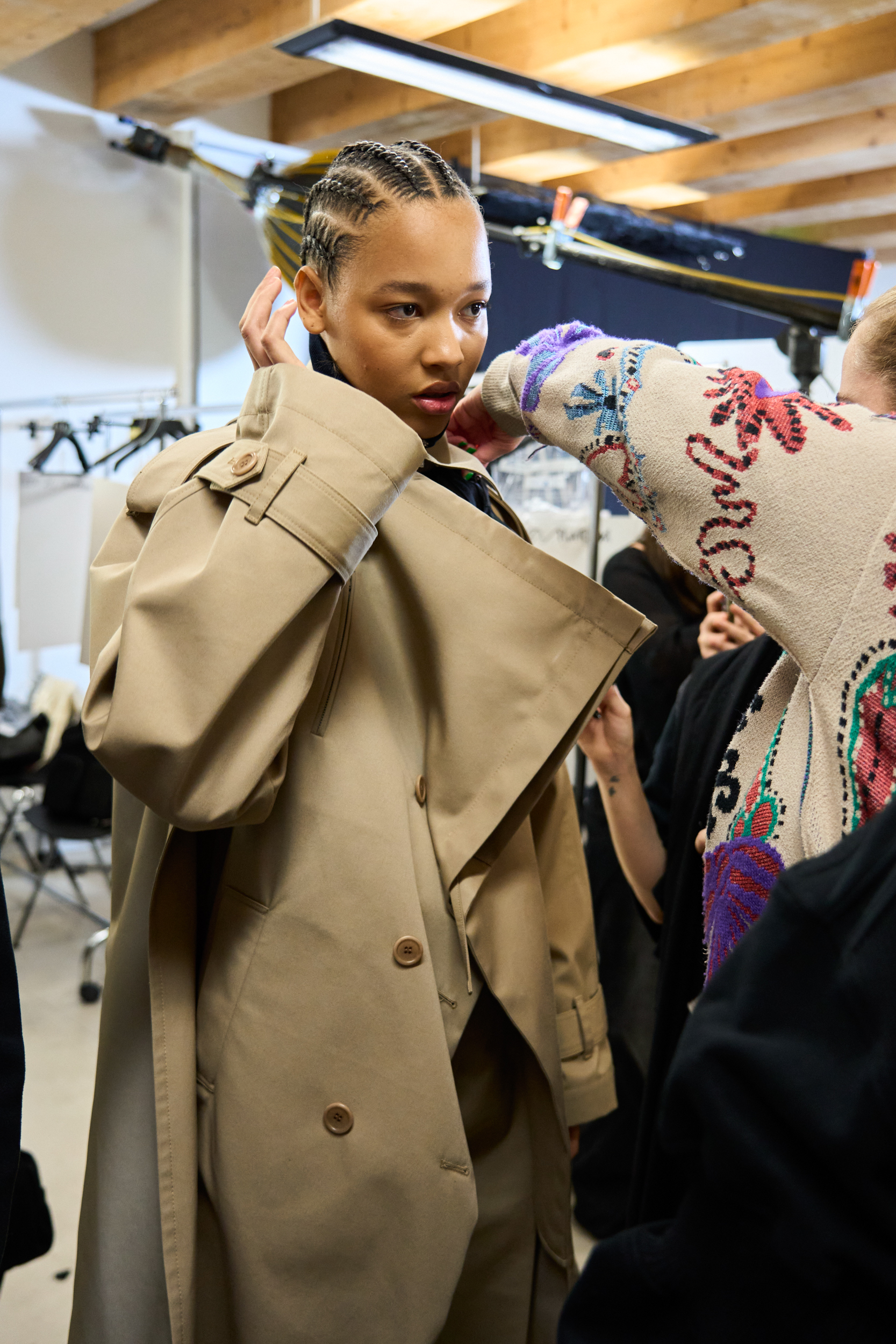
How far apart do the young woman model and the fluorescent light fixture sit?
6.84ft

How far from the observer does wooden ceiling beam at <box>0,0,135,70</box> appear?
338 centimetres

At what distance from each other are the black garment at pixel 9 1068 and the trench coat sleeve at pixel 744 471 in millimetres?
572

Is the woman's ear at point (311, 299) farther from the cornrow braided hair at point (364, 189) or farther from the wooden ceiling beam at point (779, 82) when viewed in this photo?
the wooden ceiling beam at point (779, 82)

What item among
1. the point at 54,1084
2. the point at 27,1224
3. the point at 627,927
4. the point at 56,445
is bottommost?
the point at 54,1084

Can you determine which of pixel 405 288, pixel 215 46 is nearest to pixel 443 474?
pixel 405 288

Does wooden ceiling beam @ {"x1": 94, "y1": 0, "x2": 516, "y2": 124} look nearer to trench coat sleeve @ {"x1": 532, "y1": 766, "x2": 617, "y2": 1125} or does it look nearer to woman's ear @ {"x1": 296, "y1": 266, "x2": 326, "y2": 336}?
woman's ear @ {"x1": 296, "y1": 266, "x2": 326, "y2": 336}

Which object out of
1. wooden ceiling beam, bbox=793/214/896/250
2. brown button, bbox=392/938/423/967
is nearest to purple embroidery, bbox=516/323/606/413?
brown button, bbox=392/938/423/967

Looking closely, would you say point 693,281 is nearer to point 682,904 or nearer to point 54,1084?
point 682,904

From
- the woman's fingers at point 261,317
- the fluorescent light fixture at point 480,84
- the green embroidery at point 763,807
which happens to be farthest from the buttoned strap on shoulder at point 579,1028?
the fluorescent light fixture at point 480,84

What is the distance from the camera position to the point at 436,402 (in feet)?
3.39

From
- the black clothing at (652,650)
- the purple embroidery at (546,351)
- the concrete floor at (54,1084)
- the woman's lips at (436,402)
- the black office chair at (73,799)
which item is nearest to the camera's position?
the purple embroidery at (546,351)

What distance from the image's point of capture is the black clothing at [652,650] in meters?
2.20

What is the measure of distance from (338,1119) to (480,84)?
9.87 ft

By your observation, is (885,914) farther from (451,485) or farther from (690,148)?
(690,148)
